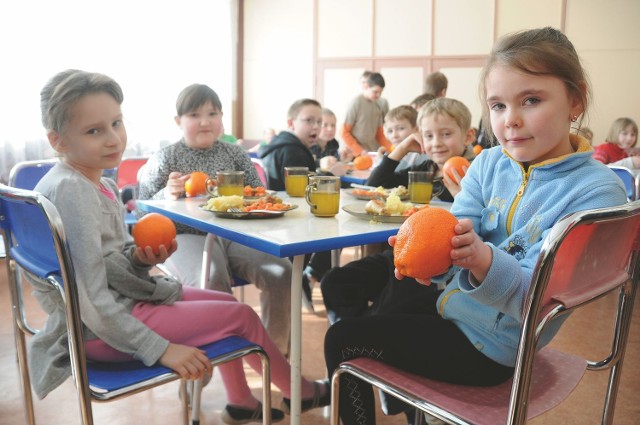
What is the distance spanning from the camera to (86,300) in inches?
46.2

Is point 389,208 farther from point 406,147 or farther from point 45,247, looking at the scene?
point 45,247

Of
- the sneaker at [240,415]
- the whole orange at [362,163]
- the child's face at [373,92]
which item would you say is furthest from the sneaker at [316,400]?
the child's face at [373,92]

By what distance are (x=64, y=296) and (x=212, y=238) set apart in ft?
2.67

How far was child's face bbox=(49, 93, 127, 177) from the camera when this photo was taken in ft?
4.42

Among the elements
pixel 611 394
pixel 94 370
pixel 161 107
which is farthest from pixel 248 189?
pixel 161 107

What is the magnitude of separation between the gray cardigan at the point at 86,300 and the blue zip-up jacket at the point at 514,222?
0.65m

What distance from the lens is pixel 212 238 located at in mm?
1866

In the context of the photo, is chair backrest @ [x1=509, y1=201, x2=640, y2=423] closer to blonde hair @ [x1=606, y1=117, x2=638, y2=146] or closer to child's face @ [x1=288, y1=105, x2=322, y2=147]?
child's face @ [x1=288, y1=105, x2=322, y2=147]

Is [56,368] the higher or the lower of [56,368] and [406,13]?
the lower

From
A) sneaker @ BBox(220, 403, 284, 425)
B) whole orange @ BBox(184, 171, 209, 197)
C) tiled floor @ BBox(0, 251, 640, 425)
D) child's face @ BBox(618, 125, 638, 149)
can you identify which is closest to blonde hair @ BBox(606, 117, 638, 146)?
child's face @ BBox(618, 125, 638, 149)

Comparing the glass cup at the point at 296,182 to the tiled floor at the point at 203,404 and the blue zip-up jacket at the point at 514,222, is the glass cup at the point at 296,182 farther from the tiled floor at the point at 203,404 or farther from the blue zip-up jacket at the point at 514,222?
the blue zip-up jacket at the point at 514,222

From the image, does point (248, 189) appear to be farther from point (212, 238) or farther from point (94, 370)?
point (94, 370)

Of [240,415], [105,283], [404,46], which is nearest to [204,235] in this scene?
[240,415]

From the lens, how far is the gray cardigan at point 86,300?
3.86ft
